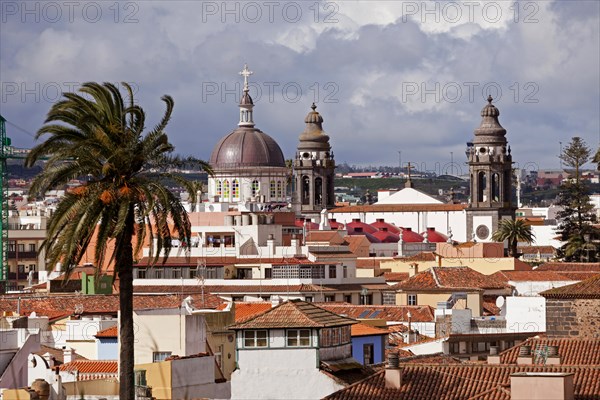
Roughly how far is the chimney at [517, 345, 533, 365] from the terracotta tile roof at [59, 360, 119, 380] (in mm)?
7979

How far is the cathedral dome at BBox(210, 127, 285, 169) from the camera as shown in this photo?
190 metres

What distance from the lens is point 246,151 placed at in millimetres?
191000

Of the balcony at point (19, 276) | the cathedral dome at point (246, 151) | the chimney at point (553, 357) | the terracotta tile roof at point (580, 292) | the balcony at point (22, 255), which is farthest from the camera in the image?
the cathedral dome at point (246, 151)

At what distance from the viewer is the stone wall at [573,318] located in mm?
52281

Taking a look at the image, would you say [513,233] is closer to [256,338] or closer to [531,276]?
[531,276]

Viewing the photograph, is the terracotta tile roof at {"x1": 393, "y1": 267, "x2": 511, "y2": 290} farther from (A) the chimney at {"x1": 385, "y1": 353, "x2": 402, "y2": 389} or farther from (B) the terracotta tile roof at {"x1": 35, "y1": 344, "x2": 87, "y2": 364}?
(A) the chimney at {"x1": 385, "y1": 353, "x2": 402, "y2": 389}

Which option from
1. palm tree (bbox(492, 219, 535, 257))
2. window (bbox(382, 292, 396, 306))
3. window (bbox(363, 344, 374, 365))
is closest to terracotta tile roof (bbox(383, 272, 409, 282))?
window (bbox(382, 292, 396, 306))

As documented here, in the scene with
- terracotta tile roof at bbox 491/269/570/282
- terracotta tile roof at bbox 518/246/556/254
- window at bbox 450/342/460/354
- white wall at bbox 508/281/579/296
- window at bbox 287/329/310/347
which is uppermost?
terracotta tile roof at bbox 518/246/556/254

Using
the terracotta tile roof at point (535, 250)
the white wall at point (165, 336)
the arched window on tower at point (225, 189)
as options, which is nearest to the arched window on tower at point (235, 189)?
the arched window on tower at point (225, 189)

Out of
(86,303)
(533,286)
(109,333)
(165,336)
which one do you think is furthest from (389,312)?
(165,336)

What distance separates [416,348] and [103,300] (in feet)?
51.4

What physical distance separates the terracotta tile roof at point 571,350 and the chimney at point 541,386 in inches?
383

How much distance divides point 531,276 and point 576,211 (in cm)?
4487

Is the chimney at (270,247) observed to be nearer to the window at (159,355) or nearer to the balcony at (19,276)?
the balcony at (19,276)
